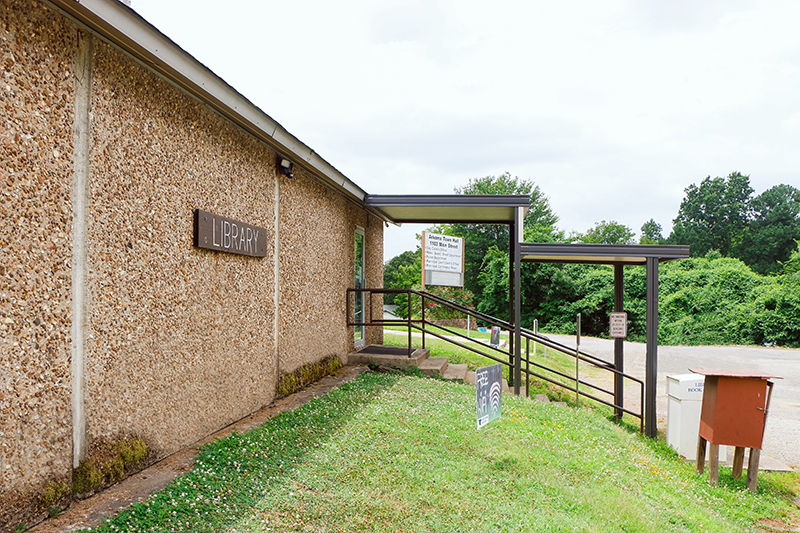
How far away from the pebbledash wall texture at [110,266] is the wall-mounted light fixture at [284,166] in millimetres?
367

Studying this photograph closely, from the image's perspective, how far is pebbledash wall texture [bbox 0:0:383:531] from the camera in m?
2.47

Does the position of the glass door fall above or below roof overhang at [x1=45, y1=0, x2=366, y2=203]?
below

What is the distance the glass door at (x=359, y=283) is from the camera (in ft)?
29.9

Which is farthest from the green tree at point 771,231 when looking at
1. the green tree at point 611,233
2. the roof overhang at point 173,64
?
the roof overhang at point 173,64

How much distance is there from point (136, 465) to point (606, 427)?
224 inches

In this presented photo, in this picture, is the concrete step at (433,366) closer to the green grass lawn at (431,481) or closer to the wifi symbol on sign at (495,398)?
the green grass lawn at (431,481)

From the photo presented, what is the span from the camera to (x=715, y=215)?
48.8 meters

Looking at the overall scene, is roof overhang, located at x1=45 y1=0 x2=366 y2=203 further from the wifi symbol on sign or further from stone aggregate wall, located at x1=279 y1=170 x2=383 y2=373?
the wifi symbol on sign

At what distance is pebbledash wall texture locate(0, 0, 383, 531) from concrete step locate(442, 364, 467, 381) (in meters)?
3.41

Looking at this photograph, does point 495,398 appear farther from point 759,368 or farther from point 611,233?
point 611,233

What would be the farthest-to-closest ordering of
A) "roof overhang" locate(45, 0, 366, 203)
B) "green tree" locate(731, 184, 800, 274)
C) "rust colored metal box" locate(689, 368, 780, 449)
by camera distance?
"green tree" locate(731, 184, 800, 274), "rust colored metal box" locate(689, 368, 780, 449), "roof overhang" locate(45, 0, 366, 203)

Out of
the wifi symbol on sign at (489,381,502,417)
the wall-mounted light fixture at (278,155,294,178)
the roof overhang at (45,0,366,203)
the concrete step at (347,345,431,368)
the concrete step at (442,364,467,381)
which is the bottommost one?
the concrete step at (442,364,467,381)

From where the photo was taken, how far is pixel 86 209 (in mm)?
2941

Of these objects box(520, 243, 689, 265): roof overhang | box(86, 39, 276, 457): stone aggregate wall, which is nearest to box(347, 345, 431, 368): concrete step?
box(520, 243, 689, 265): roof overhang
